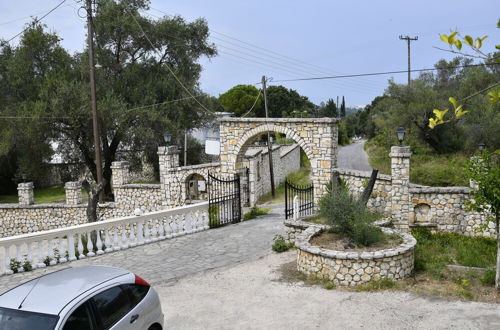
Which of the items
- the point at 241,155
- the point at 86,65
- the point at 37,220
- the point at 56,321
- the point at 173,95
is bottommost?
the point at 37,220

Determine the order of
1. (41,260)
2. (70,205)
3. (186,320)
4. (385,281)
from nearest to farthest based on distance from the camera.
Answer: (186,320)
(385,281)
(41,260)
(70,205)

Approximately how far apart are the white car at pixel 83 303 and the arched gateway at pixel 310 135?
10379 mm

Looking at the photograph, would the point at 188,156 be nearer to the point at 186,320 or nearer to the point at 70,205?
the point at 70,205

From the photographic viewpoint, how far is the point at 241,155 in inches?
691

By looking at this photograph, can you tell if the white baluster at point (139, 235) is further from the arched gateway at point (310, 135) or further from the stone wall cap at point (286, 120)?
the stone wall cap at point (286, 120)

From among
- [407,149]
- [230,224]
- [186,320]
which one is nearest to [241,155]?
[230,224]

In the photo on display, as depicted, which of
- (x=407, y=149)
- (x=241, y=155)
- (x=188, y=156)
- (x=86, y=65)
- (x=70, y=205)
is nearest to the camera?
(x=407, y=149)

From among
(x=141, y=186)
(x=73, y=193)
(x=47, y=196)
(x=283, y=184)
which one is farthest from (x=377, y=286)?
(x=47, y=196)

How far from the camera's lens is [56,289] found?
5.34 meters

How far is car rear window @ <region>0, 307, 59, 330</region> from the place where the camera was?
4.78m

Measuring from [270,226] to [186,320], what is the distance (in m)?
7.38

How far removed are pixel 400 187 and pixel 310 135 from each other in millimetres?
3775

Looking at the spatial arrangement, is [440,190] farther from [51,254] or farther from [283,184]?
[283,184]

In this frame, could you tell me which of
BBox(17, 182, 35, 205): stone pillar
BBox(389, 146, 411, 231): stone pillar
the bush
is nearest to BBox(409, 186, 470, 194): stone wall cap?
BBox(389, 146, 411, 231): stone pillar
